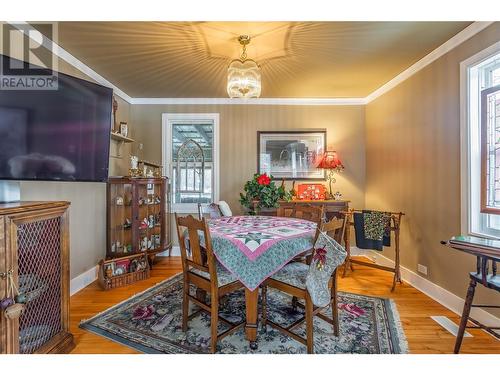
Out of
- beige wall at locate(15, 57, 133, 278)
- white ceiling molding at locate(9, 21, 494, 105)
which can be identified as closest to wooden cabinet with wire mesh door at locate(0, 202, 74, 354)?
beige wall at locate(15, 57, 133, 278)

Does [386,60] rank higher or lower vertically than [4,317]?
higher

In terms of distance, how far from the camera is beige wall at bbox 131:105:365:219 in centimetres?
387

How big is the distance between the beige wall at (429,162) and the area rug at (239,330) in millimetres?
675

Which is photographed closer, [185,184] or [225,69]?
[225,69]

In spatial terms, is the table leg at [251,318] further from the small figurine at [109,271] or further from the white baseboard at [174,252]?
the white baseboard at [174,252]

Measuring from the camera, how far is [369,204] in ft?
12.4

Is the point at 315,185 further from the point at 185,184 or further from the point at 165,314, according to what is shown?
the point at 165,314

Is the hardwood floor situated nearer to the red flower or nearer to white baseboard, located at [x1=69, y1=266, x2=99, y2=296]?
white baseboard, located at [x1=69, y1=266, x2=99, y2=296]

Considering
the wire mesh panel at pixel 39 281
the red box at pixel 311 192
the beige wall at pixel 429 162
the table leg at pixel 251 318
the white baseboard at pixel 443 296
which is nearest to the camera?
the wire mesh panel at pixel 39 281

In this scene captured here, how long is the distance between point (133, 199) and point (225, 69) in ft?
6.40

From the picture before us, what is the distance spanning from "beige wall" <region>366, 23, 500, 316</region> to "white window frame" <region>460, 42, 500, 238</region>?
0.06 m

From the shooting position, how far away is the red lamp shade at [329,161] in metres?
3.55

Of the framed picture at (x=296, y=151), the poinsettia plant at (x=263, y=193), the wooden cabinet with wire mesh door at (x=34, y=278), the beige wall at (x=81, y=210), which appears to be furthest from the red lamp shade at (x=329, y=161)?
the wooden cabinet with wire mesh door at (x=34, y=278)

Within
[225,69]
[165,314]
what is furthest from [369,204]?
[165,314]
